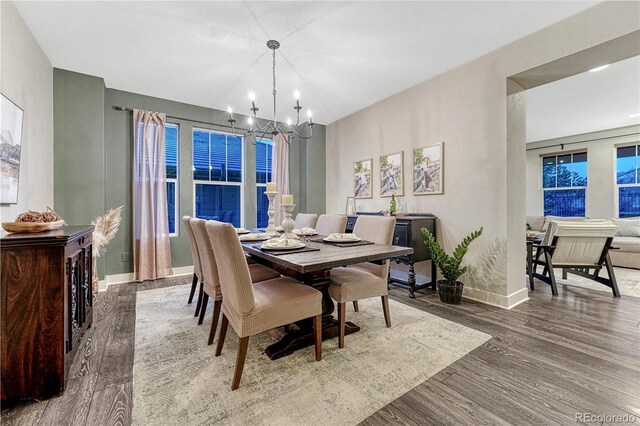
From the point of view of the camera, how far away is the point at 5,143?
2.04 m

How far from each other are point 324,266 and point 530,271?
328cm

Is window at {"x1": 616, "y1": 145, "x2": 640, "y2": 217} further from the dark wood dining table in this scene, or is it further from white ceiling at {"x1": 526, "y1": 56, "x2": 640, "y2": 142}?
the dark wood dining table

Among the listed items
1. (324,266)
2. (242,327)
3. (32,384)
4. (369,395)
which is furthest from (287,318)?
(32,384)

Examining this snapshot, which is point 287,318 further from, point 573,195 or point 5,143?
point 573,195

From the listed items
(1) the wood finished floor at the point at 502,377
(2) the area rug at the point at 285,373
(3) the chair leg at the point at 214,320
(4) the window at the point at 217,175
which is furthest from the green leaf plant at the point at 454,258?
(4) the window at the point at 217,175

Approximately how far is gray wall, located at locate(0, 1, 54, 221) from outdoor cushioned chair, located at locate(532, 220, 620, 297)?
17.7ft

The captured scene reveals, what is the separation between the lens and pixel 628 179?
5.64m

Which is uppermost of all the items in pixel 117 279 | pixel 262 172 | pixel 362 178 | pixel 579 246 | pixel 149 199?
pixel 262 172

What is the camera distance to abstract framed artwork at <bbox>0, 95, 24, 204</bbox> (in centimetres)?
201

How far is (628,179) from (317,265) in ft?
24.5

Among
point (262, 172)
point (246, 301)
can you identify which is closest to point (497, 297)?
point (246, 301)

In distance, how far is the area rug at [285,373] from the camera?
1.47 meters

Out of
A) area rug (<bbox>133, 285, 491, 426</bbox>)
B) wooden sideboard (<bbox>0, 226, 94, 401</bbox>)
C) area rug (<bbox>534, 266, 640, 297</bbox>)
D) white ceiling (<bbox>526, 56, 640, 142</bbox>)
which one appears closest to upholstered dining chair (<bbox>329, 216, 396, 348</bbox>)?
area rug (<bbox>133, 285, 491, 426</bbox>)
